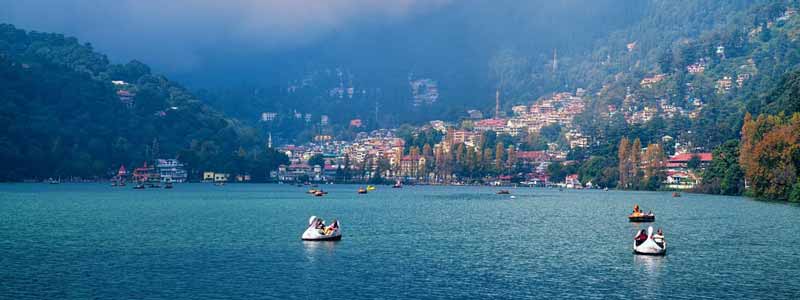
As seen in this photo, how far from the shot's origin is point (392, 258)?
47375mm

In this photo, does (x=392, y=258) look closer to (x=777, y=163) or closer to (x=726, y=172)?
(x=777, y=163)

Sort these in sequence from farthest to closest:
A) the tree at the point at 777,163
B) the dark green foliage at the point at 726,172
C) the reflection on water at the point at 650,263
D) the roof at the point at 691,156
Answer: the roof at the point at 691,156 → the dark green foliage at the point at 726,172 → the tree at the point at 777,163 → the reflection on water at the point at 650,263

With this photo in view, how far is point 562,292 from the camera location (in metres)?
37.2

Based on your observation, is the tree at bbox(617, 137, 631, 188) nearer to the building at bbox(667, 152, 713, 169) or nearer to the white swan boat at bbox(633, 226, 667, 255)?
the building at bbox(667, 152, 713, 169)

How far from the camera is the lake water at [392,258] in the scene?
37.3 metres

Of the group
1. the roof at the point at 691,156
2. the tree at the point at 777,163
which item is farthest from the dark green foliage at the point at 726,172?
the roof at the point at 691,156

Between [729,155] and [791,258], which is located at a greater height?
[729,155]

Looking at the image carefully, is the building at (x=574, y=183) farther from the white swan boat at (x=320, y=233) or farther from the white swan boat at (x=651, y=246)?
the white swan boat at (x=651, y=246)

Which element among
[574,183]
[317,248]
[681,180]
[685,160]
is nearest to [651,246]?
[317,248]

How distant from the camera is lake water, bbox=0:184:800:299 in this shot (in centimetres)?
3731

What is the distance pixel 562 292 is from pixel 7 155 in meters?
146

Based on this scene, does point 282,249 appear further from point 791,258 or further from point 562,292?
point 791,258

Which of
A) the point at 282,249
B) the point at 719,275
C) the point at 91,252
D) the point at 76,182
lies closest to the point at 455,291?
the point at 719,275

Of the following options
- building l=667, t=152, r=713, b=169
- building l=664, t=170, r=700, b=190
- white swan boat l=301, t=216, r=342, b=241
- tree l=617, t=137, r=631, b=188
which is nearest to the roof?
building l=667, t=152, r=713, b=169
